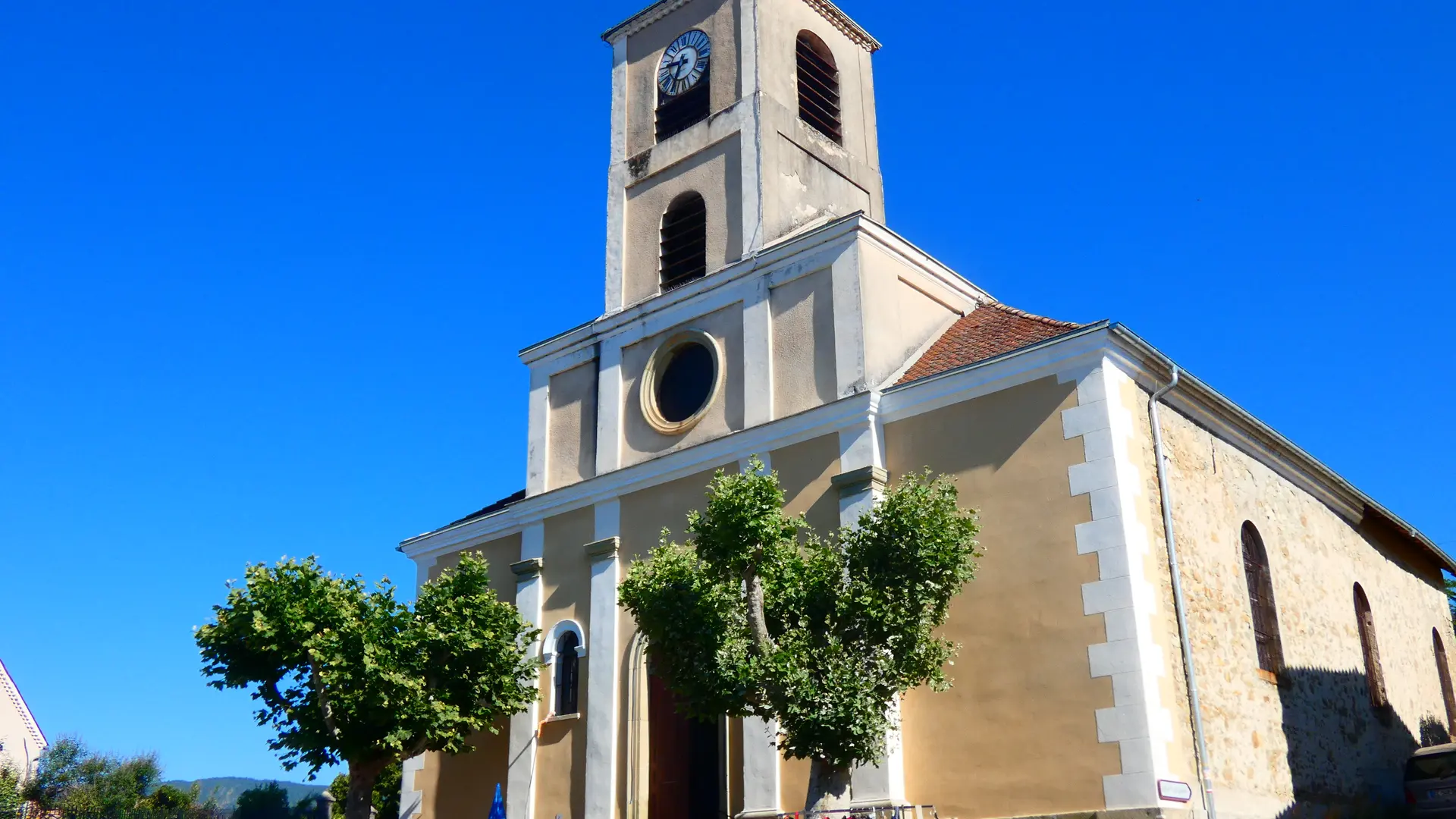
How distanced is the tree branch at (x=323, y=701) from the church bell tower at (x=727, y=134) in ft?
26.4

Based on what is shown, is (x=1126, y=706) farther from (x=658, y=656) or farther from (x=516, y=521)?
(x=516, y=521)

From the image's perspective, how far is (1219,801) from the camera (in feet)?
49.1

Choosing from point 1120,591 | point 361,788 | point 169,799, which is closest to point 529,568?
point 361,788

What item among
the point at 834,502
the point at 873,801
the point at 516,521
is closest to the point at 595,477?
the point at 516,521

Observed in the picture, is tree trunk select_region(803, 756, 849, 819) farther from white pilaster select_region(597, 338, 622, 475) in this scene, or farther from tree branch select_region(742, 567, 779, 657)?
white pilaster select_region(597, 338, 622, 475)

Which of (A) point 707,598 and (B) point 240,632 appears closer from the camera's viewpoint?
(A) point 707,598

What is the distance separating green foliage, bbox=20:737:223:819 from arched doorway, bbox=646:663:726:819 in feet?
68.0

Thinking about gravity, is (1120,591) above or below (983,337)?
below

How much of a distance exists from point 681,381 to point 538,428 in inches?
131

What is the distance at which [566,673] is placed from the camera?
20.8 metres

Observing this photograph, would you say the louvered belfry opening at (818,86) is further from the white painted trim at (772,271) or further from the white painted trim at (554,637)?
the white painted trim at (554,637)

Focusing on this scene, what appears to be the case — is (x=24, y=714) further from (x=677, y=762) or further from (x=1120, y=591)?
(x=1120, y=591)

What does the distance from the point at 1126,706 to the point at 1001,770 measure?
5.85 ft

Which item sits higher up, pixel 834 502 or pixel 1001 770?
pixel 834 502
